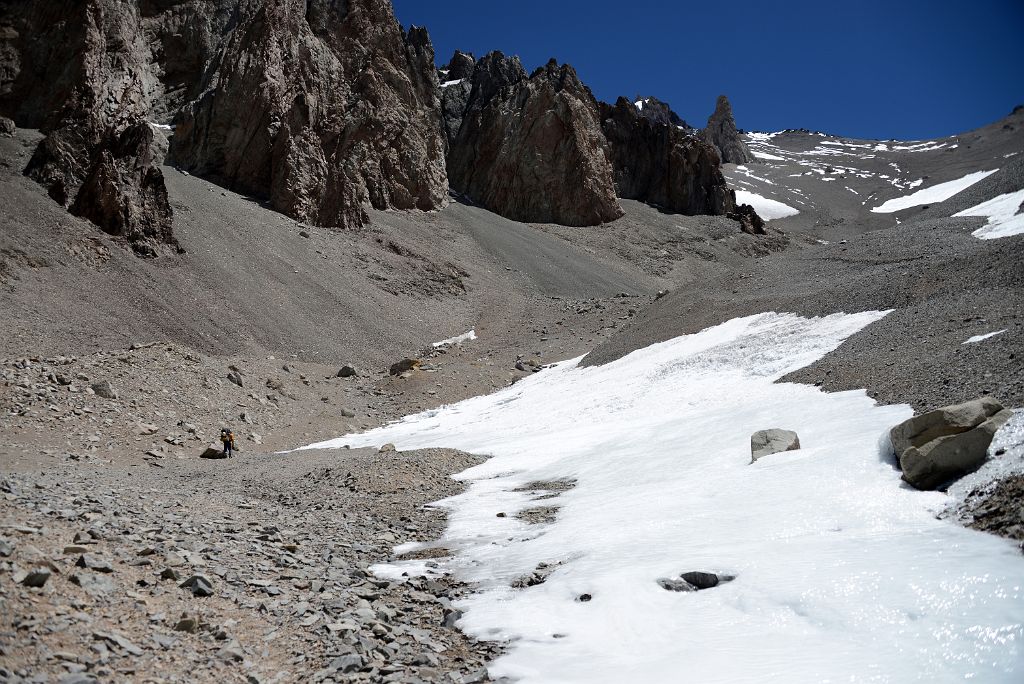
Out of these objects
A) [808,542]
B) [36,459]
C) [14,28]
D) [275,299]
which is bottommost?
[36,459]

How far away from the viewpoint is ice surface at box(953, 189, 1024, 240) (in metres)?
35.3

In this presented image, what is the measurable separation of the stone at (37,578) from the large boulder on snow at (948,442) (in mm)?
10444

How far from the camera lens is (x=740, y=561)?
8.30 meters

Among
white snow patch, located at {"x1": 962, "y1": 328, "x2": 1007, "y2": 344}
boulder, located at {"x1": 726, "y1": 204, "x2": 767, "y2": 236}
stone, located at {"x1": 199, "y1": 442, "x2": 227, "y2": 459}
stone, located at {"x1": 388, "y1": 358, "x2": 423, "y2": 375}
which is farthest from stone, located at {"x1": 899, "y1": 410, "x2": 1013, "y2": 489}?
boulder, located at {"x1": 726, "y1": 204, "x2": 767, "y2": 236}

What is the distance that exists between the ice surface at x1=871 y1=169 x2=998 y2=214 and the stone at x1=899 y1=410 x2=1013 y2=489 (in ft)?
373

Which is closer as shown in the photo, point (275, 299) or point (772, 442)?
point (772, 442)

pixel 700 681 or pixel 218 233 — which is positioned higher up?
pixel 218 233

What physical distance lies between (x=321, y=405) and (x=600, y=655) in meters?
22.9

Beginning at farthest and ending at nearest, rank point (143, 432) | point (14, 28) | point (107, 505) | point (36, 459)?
1. point (14, 28)
2. point (143, 432)
3. point (36, 459)
4. point (107, 505)

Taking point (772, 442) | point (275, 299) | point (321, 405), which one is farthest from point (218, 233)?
point (772, 442)

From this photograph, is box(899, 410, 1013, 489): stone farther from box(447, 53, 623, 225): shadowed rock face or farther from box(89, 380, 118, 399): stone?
box(447, 53, 623, 225): shadowed rock face

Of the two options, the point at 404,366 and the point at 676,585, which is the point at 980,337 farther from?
the point at 404,366

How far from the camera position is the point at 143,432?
69.4 ft

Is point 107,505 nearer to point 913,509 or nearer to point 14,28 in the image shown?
point 913,509
